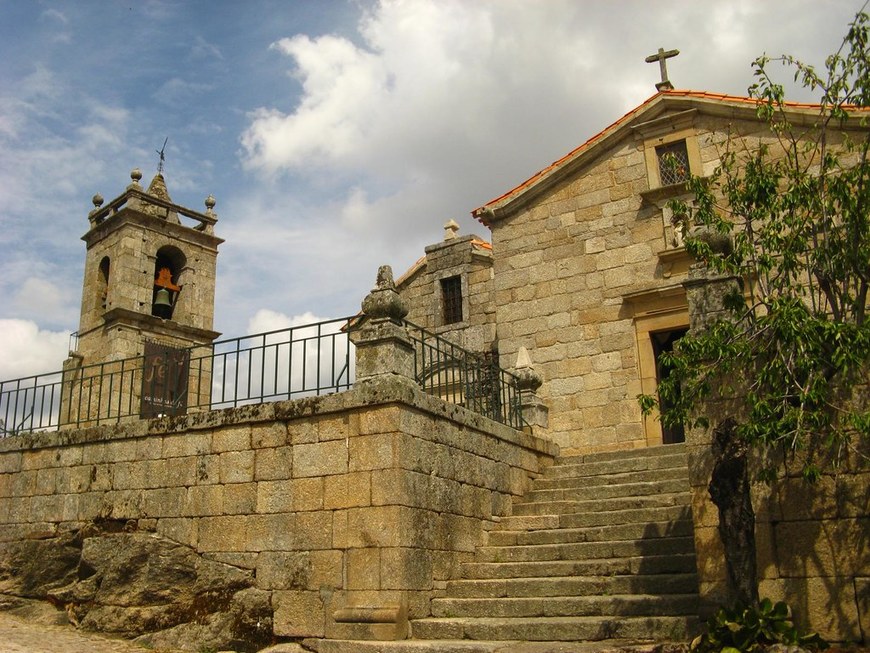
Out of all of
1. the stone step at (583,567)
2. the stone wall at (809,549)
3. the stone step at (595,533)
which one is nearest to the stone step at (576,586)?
the stone step at (583,567)

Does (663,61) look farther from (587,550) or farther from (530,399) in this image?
(587,550)

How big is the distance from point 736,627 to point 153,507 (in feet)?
21.3

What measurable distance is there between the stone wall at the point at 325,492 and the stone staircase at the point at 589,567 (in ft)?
1.03

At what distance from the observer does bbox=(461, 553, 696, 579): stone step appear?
7.70 m

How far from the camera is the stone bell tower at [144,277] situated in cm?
1816

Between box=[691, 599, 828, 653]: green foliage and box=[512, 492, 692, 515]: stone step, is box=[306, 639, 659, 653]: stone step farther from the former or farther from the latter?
box=[512, 492, 692, 515]: stone step

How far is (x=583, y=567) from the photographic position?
8.03m

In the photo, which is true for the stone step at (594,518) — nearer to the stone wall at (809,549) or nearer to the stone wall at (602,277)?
the stone wall at (809,549)

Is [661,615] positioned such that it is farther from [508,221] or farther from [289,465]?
[508,221]

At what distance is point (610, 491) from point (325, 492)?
329cm

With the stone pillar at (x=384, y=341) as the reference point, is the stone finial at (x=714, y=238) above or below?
above

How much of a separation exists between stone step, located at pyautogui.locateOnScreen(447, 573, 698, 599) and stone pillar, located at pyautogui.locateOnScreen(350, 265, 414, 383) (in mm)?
2098

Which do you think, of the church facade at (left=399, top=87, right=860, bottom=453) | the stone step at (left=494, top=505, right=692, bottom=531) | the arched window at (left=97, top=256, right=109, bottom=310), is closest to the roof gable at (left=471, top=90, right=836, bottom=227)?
the church facade at (left=399, top=87, right=860, bottom=453)

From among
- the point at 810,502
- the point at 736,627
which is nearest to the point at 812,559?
the point at 810,502
